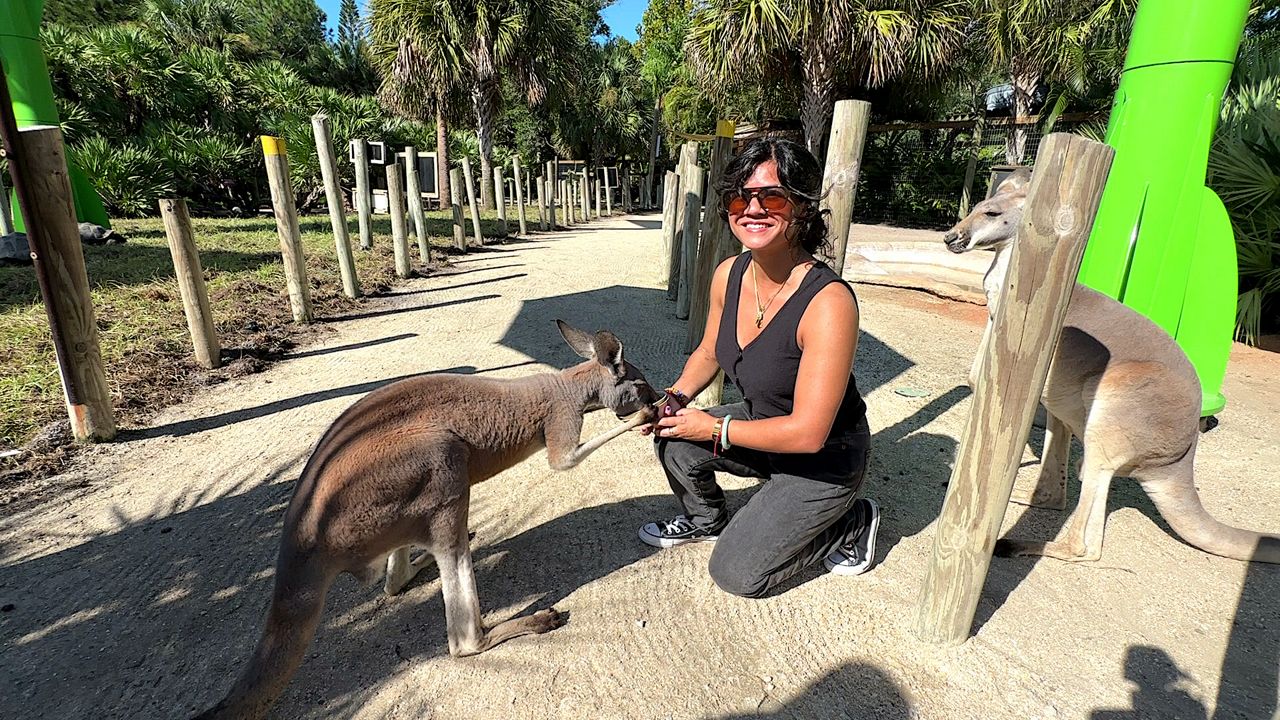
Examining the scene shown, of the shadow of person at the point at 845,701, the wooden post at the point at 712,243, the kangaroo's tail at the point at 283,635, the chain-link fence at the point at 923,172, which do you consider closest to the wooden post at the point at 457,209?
the wooden post at the point at 712,243

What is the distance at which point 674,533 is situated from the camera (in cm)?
273

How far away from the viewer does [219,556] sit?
8.29ft

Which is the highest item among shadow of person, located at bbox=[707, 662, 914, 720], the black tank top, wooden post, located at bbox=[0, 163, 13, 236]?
wooden post, located at bbox=[0, 163, 13, 236]

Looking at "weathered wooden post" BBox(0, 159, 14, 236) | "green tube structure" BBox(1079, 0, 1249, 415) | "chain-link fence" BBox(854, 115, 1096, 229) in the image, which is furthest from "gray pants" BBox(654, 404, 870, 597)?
"chain-link fence" BBox(854, 115, 1096, 229)

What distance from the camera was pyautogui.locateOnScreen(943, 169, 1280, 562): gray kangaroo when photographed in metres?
2.40

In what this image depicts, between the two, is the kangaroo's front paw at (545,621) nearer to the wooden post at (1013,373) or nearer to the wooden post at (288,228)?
the wooden post at (1013,373)

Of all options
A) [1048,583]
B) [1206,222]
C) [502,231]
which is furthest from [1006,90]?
[1048,583]

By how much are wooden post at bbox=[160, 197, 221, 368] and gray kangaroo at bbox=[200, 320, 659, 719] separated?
3208mm

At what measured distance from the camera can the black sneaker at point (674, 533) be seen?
271 centimetres

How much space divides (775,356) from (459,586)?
54.3 inches

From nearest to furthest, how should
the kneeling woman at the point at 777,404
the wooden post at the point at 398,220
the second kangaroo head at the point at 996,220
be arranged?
the kneeling woman at the point at 777,404, the second kangaroo head at the point at 996,220, the wooden post at the point at 398,220

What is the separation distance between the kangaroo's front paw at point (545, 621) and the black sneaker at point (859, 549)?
3.82 ft

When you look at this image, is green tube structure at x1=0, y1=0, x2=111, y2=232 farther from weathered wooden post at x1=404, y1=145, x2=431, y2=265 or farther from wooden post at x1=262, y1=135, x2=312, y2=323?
weathered wooden post at x1=404, y1=145, x2=431, y2=265

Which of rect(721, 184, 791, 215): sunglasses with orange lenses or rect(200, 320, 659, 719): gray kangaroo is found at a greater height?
rect(721, 184, 791, 215): sunglasses with orange lenses
